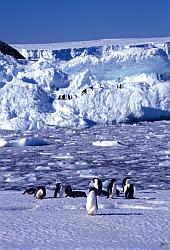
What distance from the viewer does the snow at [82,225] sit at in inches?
194

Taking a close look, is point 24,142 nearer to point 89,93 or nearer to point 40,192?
point 89,93

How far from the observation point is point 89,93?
76.0 ft

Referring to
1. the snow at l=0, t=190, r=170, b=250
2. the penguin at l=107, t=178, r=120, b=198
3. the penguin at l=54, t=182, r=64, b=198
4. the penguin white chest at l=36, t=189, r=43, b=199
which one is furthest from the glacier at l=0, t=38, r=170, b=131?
the snow at l=0, t=190, r=170, b=250

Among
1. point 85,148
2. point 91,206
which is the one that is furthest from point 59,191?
point 85,148

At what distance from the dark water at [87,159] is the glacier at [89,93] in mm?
901

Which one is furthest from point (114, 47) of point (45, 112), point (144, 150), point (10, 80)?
point (144, 150)

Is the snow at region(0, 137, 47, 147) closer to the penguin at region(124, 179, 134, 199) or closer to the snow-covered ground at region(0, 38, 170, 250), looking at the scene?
the snow-covered ground at region(0, 38, 170, 250)

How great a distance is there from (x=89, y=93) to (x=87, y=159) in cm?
915

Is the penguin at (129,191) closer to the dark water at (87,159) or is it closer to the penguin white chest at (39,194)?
the penguin white chest at (39,194)

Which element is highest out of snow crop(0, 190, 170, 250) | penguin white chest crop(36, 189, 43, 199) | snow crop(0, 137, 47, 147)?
snow crop(0, 137, 47, 147)

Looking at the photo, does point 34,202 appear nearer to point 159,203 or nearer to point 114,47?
point 159,203

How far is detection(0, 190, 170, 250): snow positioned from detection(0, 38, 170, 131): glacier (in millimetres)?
14486

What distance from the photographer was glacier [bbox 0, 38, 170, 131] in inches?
875

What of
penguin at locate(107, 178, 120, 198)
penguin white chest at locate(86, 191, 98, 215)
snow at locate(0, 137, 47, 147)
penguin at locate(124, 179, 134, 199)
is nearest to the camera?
penguin white chest at locate(86, 191, 98, 215)
